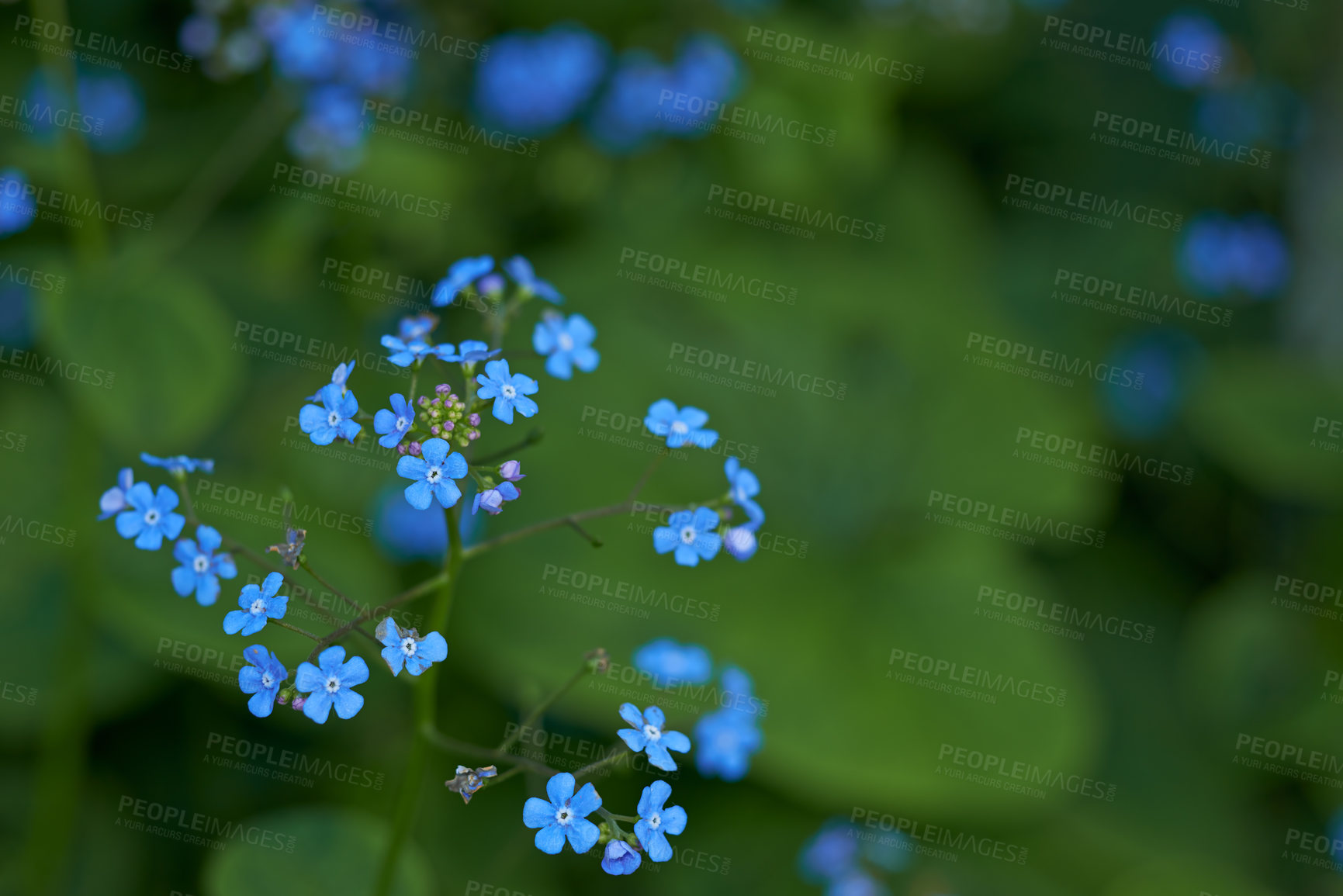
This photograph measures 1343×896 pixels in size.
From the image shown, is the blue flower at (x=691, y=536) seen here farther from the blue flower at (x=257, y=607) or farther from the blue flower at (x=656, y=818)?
the blue flower at (x=257, y=607)

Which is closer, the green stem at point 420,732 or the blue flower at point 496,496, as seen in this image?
the blue flower at point 496,496

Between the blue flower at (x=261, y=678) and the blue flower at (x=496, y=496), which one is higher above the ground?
the blue flower at (x=496, y=496)

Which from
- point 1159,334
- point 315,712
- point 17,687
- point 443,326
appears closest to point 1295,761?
point 1159,334

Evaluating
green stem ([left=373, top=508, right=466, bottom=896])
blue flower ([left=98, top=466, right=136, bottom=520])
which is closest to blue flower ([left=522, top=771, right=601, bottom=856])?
green stem ([left=373, top=508, right=466, bottom=896])

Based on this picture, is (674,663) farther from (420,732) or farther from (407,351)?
(407,351)

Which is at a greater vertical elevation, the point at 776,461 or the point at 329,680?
the point at 776,461

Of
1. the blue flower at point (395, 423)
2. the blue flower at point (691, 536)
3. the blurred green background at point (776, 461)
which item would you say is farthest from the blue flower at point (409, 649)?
the blurred green background at point (776, 461)

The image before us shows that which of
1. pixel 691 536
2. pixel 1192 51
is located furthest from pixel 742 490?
pixel 1192 51

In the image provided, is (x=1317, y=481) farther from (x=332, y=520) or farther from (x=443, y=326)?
(x=332, y=520)

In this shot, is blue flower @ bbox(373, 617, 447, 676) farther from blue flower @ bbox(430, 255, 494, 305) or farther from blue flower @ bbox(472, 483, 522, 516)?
blue flower @ bbox(430, 255, 494, 305)
